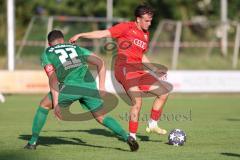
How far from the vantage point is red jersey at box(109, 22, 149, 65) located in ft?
38.6

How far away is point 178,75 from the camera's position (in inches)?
1050

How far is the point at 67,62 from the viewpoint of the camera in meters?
10.5

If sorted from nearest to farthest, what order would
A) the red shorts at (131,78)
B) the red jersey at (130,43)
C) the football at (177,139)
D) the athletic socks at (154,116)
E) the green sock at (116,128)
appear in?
the green sock at (116,128)
the football at (177,139)
the red jersey at (130,43)
the red shorts at (131,78)
the athletic socks at (154,116)

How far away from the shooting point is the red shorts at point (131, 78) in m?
12.0

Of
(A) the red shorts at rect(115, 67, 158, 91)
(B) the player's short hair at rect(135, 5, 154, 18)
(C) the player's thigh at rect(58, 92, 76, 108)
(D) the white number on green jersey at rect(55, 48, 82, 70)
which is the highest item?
(B) the player's short hair at rect(135, 5, 154, 18)

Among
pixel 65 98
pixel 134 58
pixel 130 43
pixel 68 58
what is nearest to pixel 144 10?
pixel 130 43

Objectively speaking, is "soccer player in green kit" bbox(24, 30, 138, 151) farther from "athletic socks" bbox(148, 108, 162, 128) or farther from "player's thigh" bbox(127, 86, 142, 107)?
"athletic socks" bbox(148, 108, 162, 128)

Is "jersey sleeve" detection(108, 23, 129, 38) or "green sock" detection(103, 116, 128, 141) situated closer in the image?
"green sock" detection(103, 116, 128, 141)

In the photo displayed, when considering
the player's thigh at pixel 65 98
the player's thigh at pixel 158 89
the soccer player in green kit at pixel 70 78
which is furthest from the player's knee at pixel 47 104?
the player's thigh at pixel 158 89

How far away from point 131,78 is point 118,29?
940 mm

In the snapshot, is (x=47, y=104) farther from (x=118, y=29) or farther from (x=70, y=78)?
→ (x=118, y=29)

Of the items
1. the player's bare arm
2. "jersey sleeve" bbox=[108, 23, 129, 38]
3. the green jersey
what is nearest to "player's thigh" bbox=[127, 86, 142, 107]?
Result: "jersey sleeve" bbox=[108, 23, 129, 38]

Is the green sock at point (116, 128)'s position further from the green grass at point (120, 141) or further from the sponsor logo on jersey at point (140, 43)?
the sponsor logo on jersey at point (140, 43)

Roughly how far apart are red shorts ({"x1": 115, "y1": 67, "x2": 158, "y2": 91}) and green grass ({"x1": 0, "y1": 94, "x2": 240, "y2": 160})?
3.28ft
